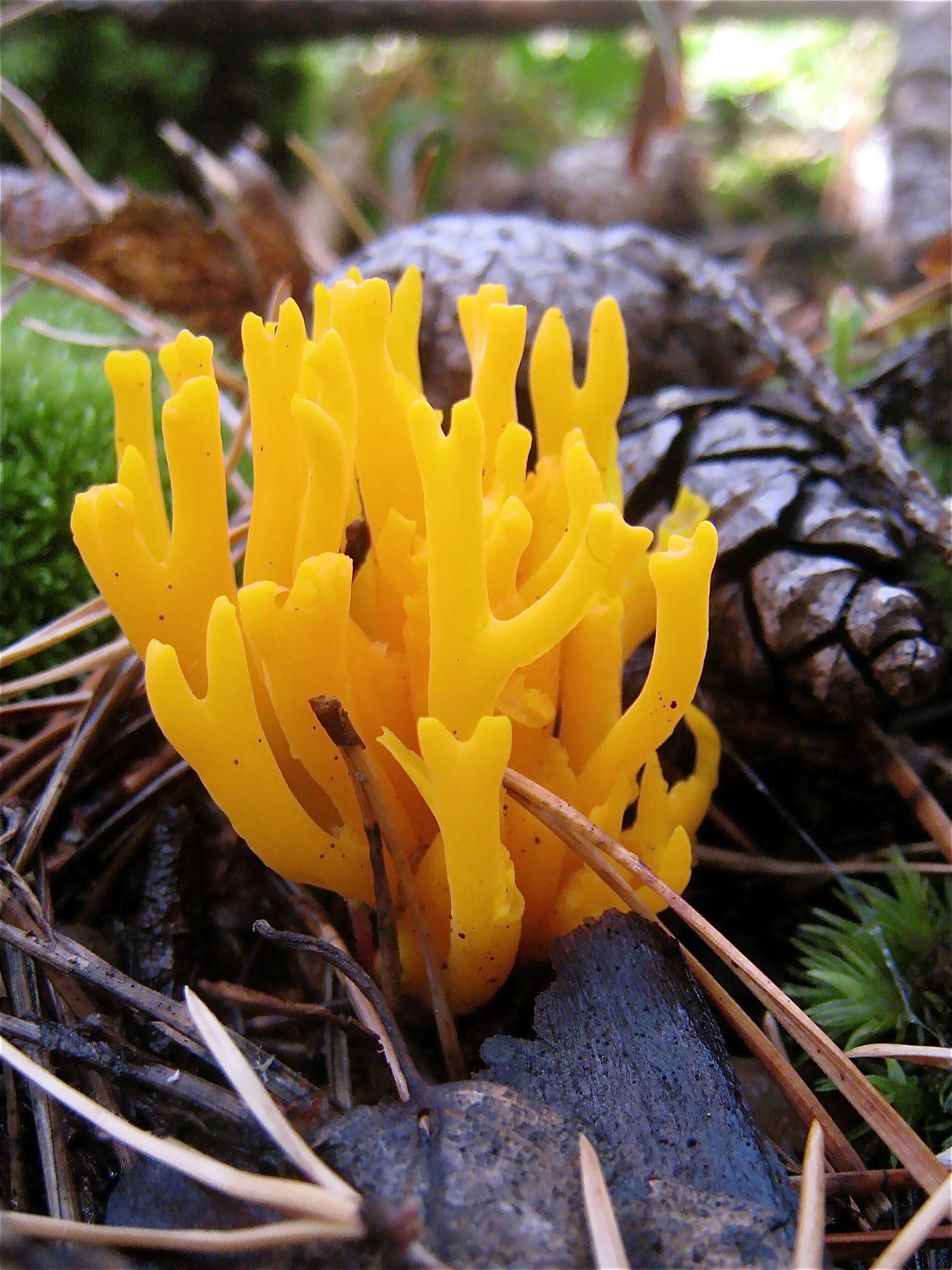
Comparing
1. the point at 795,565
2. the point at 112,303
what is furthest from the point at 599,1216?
the point at 112,303

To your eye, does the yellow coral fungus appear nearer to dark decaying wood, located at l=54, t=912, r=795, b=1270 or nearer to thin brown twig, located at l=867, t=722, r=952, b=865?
dark decaying wood, located at l=54, t=912, r=795, b=1270

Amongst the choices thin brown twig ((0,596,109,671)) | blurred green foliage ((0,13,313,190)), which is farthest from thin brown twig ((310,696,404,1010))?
blurred green foliage ((0,13,313,190))

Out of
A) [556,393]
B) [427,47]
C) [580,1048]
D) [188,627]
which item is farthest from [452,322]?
[427,47]

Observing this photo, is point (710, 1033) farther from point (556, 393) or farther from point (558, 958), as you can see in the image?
point (556, 393)

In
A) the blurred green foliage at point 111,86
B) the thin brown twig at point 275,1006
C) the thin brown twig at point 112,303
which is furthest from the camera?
the blurred green foliage at point 111,86

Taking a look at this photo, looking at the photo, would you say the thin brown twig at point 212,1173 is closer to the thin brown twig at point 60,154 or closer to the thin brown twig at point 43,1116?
the thin brown twig at point 43,1116

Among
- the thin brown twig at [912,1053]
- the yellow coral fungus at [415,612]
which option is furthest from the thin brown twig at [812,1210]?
the yellow coral fungus at [415,612]

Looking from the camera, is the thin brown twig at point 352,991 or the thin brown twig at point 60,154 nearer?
the thin brown twig at point 352,991
